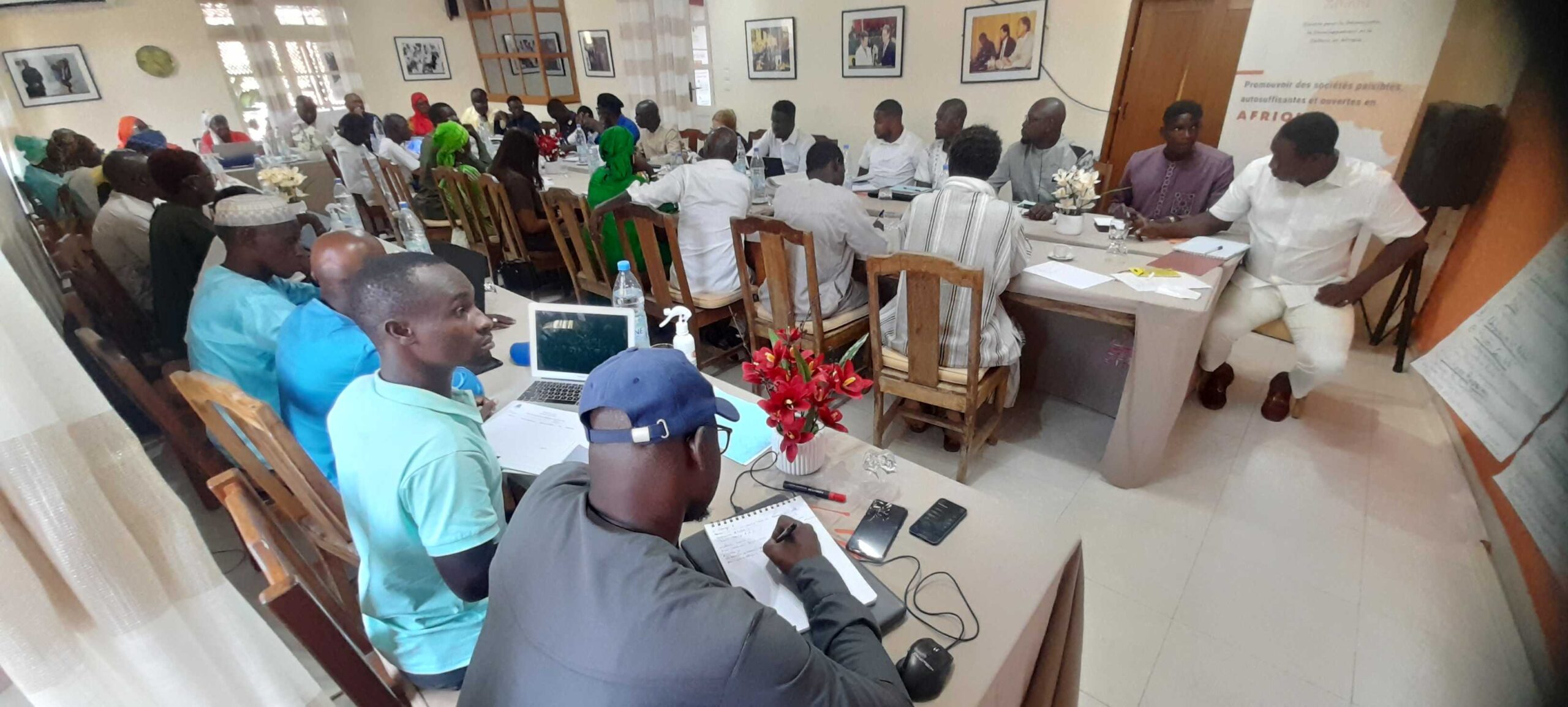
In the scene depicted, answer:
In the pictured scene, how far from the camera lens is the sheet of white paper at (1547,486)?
18.3 inches

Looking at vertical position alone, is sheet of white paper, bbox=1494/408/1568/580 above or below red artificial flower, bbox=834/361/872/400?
above

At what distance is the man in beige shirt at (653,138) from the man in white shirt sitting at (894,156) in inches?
65.3

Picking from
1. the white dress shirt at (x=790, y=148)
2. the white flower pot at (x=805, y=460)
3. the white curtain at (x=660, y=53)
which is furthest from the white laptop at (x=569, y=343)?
the white curtain at (x=660, y=53)

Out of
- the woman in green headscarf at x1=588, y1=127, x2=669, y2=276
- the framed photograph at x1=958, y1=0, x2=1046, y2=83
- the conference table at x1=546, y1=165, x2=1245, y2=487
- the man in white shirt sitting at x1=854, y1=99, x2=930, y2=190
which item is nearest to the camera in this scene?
the conference table at x1=546, y1=165, x2=1245, y2=487

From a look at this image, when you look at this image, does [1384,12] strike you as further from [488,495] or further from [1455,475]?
[488,495]

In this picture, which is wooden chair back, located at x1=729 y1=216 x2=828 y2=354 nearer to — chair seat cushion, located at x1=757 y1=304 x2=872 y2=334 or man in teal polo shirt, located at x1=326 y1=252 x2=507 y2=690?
chair seat cushion, located at x1=757 y1=304 x2=872 y2=334

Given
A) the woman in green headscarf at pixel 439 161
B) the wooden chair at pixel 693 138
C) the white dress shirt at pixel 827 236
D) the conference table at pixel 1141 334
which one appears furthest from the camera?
the wooden chair at pixel 693 138

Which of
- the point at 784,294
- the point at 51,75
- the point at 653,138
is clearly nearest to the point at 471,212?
the point at 653,138

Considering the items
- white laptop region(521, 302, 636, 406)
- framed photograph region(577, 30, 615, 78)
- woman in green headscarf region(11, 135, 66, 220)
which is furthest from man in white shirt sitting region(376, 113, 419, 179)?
white laptop region(521, 302, 636, 406)

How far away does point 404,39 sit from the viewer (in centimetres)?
793

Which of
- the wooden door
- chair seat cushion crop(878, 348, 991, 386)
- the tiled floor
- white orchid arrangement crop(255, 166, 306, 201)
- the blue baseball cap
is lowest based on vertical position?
the tiled floor

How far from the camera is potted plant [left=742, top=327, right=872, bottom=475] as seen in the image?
1182 millimetres

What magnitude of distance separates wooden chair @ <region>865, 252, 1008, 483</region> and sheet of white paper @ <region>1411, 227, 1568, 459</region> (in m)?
1.02

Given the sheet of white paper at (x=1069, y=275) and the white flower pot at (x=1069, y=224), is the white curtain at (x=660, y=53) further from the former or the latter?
the sheet of white paper at (x=1069, y=275)
